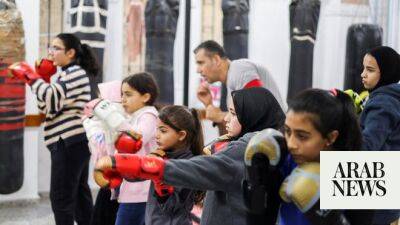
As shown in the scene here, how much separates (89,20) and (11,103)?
79 cm

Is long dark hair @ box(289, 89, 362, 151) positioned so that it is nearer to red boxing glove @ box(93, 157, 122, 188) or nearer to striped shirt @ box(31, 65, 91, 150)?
red boxing glove @ box(93, 157, 122, 188)

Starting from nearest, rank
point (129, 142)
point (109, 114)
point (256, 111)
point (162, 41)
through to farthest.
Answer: point (256, 111) → point (129, 142) → point (109, 114) → point (162, 41)

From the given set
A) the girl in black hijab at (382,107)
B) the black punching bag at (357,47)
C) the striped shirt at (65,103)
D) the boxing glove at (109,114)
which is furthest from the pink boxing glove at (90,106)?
the black punching bag at (357,47)

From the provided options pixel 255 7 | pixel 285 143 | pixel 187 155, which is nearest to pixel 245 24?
pixel 255 7

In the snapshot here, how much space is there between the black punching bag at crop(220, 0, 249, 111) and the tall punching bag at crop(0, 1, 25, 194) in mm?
1548

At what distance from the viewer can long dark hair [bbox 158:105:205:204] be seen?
7.70 feet

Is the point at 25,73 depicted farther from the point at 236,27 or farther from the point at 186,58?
the point at 236,27

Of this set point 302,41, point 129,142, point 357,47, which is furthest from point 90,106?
point 357,47

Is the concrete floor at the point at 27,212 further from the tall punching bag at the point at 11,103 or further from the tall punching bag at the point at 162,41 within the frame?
the tall punching bag at the point at 162,41

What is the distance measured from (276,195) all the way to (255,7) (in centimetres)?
378

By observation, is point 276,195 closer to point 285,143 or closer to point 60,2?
point 285,143

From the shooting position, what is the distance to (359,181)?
54.5 inches

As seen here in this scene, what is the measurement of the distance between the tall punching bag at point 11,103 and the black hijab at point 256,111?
2831 mm

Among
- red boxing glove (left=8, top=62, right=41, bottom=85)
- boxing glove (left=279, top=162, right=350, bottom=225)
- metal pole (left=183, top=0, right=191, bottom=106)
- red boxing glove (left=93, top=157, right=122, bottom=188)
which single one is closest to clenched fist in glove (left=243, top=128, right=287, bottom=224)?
boxing glove (left=279, top=162, right=350, bottom=225)
